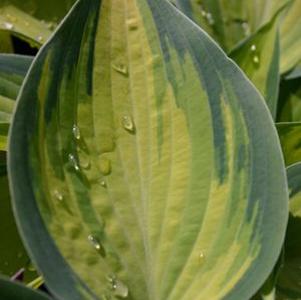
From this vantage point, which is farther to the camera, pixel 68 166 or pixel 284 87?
pixel 284 87

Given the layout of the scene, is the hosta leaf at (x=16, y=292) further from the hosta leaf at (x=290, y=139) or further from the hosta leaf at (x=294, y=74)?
the hosta leaf at (x=294, y=74)

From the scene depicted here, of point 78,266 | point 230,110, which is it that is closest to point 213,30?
point 230,110

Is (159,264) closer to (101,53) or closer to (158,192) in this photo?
(158,192)

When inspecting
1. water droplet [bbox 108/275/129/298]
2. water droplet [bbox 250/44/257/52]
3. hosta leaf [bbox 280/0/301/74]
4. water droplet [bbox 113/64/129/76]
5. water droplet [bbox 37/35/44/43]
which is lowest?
water droplet [bbox 108/275/129/298]

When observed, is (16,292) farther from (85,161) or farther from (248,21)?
(248,21)

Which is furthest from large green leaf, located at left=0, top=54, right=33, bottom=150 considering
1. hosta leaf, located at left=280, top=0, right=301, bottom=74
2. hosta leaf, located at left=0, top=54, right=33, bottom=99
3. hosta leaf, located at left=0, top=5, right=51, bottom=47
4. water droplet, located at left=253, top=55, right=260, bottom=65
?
hosta leaf, located at left=280, top=0, right=301, bottom=74

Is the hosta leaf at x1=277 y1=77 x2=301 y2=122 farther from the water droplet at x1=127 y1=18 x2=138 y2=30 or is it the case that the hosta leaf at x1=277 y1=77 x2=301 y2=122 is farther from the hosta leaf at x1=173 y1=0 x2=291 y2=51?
the water droplet at x1=127 y1=18 x2=138 y2=30

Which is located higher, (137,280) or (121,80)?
(121,80)
